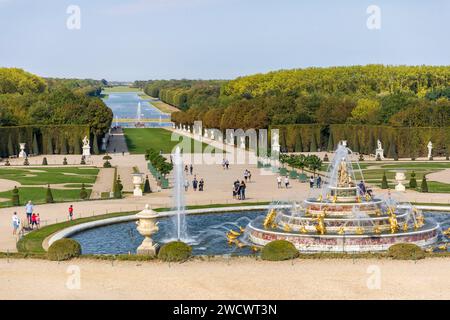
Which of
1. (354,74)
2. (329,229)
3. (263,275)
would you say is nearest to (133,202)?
(329,229)

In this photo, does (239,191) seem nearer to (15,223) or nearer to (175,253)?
(15,223)

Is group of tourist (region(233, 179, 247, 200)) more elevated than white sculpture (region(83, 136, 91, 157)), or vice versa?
white sculpture (region(83, 136, 91, 157))

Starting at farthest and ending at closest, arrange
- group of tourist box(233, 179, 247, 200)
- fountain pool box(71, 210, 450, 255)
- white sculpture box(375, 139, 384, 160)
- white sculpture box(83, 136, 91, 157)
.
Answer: white sculpture box(83, 136, 91, 157) → white sculpture box(375, 139, 384, 160) → group of tourist box(233, 179, 247, 200) → fountain pool box(71, 210, 450, 255)

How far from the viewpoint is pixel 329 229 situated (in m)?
35.3

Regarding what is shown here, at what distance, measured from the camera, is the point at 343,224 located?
1391 inches

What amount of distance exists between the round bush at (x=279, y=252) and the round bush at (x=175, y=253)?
2.82m

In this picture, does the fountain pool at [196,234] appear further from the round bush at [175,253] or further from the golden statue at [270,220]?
the round bush at [175,253]

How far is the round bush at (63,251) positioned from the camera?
98.3 ft

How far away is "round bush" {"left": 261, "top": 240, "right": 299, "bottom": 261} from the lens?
2952 cm

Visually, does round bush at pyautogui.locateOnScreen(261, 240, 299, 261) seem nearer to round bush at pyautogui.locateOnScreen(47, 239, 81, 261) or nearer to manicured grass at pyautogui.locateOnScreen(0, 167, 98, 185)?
round bush at pyautogui.locateOnScreen(47, 239, 81, 261)

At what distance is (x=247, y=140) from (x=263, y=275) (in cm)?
7873

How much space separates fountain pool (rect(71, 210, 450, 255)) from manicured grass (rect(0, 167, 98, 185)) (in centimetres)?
2273

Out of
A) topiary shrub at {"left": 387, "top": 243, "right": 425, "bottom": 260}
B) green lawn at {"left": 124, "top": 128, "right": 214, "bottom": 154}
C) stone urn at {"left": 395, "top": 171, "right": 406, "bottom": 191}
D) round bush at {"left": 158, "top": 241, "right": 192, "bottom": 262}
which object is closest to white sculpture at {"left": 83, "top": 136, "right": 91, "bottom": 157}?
green lawn at {"left": 124, "top": 128, "right": 214, "bottom": 154}

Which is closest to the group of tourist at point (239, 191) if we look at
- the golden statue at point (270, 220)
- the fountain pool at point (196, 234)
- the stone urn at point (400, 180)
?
the fountain pool at point (196, 234)
